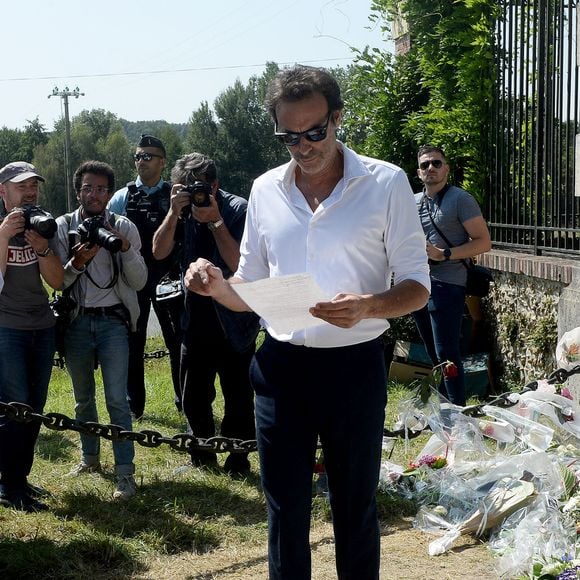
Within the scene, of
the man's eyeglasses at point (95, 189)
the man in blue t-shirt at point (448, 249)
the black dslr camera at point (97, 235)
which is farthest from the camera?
the man in blue t-shirt at point (448, 249)

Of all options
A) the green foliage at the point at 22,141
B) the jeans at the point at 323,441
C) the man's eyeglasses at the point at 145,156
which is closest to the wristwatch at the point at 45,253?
the man's eyeglasses at the point at 145,156

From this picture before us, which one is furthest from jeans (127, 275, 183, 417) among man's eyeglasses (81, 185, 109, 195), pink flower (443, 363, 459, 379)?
pink flower (443, 363, 459, 379)

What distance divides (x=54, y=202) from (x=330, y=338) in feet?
256

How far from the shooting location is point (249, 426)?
564 centimetres

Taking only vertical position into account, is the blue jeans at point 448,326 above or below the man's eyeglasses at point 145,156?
below

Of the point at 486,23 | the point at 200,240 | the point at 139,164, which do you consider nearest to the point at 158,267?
the point at 139,164

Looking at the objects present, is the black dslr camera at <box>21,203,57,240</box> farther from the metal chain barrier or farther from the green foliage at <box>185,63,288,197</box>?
the green foliage at <box>185,63,288,197</box>

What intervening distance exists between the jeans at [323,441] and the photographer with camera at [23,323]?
230 centimetres

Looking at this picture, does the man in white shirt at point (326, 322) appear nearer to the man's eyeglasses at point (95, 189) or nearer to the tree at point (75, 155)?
the man's eyeglasses at point (95, 189)

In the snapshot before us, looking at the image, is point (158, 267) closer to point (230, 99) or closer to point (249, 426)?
point (249, 426)

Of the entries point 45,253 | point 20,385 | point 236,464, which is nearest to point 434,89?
point 236,464

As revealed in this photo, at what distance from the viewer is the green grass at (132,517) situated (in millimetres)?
4273

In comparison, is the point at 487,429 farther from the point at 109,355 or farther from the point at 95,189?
the point at 95,189

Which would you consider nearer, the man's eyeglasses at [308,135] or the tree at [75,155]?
the man's eyeglasses at [308,135]
